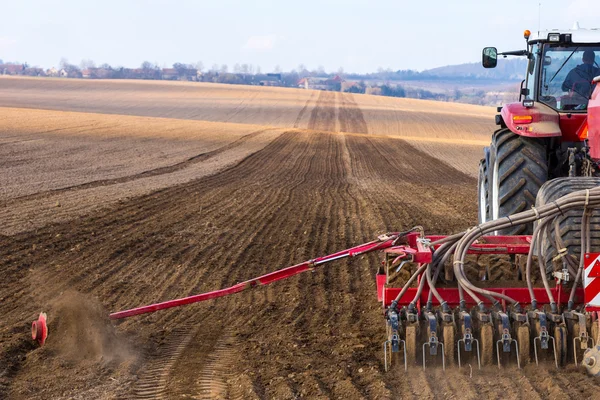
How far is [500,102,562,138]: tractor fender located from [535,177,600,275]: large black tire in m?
1.29

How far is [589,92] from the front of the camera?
7.05m

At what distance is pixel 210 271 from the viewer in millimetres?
7535

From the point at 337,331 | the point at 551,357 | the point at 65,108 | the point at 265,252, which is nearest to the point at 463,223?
the point at 265,252

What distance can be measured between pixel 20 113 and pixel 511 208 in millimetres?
31694

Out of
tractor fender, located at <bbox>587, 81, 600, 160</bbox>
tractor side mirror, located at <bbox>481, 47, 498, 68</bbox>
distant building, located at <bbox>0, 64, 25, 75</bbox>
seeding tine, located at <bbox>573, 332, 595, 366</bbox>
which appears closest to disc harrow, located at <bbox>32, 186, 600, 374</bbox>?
seeding tine, located at <bbox>573, 332, 595, 366</bbox>

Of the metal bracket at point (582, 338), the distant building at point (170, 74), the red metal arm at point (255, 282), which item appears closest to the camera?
the metal bracket at point (582, 338)

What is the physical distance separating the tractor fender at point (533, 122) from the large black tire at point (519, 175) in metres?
0.15

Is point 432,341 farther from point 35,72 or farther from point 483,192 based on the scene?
point 35,72

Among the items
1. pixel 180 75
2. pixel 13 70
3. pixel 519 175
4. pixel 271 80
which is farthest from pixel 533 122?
pixel 13 70

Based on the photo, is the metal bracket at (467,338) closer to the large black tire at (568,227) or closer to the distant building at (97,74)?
the large black tire at (568,227)

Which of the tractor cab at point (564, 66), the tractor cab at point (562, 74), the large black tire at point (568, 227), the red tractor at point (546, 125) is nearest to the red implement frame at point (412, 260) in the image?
the large black tire at point (568, 227)

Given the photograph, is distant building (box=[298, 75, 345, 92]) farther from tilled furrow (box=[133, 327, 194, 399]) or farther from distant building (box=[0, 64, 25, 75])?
tilled furrow (box=[133, 327, 194, 399])

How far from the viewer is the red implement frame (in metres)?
4.78

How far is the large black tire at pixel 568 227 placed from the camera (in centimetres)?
482
